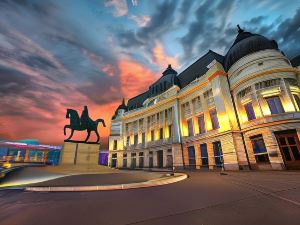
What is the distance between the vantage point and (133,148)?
119 feet

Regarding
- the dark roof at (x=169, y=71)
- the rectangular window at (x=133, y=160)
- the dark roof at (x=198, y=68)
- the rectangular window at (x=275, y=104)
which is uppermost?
the dark roof at (x=169, y=71)

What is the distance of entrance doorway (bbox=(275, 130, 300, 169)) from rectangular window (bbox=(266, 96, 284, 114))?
8.93ft

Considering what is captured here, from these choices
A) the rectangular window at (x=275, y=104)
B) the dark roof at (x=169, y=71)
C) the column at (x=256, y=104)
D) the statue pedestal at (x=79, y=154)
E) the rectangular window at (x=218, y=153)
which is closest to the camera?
the statue pedestal at (x=79, y=154)

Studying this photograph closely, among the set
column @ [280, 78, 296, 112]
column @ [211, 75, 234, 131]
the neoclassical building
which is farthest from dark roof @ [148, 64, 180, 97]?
column @ [280, 78, 296, 112]

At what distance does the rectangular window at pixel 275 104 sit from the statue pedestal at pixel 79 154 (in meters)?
22.2

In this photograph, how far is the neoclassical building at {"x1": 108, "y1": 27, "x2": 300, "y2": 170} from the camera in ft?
54.2

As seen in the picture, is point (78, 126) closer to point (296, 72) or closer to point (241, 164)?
point (241, 164)

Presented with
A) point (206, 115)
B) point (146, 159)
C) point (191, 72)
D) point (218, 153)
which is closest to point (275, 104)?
point (206, 115)

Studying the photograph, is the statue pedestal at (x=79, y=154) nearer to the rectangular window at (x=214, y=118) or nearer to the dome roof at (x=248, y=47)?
the rectangular window at (x=214, y=118)

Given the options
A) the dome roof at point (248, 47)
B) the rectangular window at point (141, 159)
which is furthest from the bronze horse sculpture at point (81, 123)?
the dome roof at point (248, 47)

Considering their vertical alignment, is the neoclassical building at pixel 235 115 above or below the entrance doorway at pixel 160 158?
above

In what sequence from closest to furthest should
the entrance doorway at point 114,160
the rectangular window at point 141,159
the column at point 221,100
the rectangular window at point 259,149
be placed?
the rectangular window at point 259,149 → the column at point 221,100 → the rectangular window at point 141,159 → the entrance doorway at point 114,160

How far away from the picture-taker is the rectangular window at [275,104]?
17370mm

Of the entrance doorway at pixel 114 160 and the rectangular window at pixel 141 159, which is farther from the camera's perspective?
the entrance doorway at pixel 114 160
